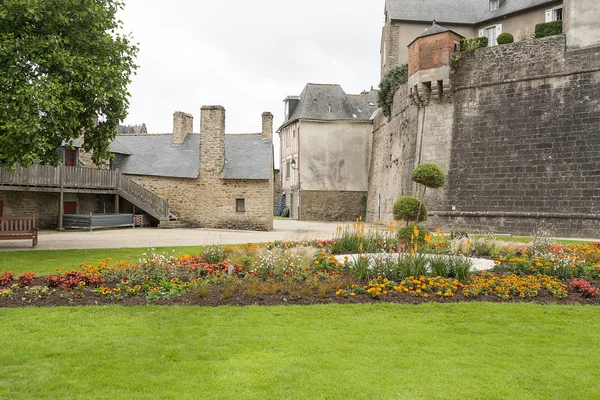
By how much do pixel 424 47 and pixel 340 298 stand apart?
66.1ft

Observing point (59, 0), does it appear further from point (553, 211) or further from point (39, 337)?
point (553, 211)

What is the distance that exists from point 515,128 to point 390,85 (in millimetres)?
11491

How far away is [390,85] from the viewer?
32906 mm

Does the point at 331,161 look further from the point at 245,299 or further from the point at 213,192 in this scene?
the point at 245,299

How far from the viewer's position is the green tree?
1268 cm

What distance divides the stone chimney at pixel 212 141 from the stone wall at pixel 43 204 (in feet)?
19.9

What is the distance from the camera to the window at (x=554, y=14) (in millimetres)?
30438

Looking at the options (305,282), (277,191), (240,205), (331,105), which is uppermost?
(331,105)

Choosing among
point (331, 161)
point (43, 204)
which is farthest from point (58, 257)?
point (331, 161)

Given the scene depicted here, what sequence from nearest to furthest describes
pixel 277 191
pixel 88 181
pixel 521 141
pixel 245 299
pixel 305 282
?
pixel 245 299, pixel 305 282, pixel 521 141, pixel 88 181, pixel 277 191

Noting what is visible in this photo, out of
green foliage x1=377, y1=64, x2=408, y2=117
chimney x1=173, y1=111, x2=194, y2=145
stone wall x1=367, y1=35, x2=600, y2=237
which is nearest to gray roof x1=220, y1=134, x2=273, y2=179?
chimney x1=173, y1=111, x2=194, y2=145

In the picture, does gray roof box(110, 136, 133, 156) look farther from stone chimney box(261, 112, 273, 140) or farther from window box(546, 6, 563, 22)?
window box(546, 6, 563, 22)

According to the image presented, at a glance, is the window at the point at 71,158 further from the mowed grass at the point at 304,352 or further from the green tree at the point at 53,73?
the mowed grass at the point at 304,352

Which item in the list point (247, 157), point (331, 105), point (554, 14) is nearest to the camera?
point (247, 157)
